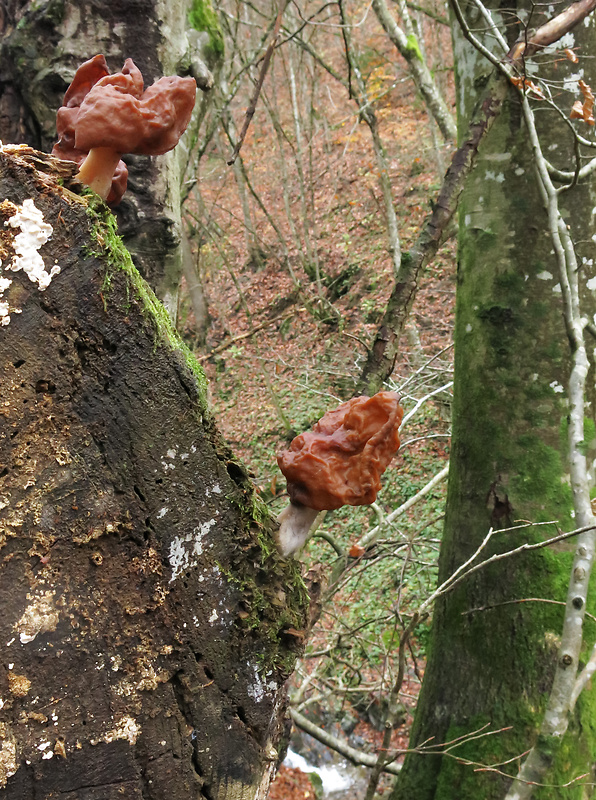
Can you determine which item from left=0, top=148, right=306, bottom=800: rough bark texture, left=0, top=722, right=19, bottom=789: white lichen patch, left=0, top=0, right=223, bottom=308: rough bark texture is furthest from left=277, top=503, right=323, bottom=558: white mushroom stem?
left=0, top=0, right=223, bottom=308: rough bark texture

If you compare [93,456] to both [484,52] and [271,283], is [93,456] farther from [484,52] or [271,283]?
[271,283]

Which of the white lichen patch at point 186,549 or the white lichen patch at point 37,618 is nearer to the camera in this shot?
the white lichen patch at point 37,618

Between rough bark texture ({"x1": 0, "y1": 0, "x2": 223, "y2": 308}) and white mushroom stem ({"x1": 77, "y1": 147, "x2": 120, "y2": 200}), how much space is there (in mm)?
942

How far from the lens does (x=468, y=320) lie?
11.5ft

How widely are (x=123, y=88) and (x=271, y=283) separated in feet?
44.0

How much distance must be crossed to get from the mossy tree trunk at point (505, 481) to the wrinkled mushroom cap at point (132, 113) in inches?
95.8

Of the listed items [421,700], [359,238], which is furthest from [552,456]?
[359,238]

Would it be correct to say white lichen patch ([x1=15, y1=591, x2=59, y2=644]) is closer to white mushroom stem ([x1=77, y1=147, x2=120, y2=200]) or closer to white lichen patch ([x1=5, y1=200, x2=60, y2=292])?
white lichen patch ([x1=5, y1=200, x2=60, y2=292])

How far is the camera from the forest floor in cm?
868

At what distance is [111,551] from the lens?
3.98 ft

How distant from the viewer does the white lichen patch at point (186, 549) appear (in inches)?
50.5

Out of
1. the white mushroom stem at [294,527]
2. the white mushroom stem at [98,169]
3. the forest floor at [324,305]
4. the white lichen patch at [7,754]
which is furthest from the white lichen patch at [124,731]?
the forest floor at [324,305]

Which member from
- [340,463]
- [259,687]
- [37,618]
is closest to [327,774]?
[259,687]

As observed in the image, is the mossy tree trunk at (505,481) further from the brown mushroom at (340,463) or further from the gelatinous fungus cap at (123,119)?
the gelatinous fungus cap at (123,119)
